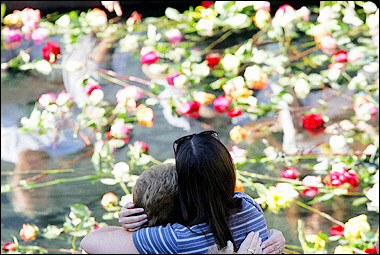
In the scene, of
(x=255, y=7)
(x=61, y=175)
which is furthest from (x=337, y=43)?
(x=61, y=175)

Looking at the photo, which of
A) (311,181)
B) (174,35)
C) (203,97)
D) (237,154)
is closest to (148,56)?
(174,35)

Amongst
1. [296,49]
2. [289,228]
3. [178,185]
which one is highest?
[178,185]

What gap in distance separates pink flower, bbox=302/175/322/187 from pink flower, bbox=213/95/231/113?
533 mm

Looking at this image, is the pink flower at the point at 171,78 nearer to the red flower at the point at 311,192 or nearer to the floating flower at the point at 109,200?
the floating flower at the point at 109,200

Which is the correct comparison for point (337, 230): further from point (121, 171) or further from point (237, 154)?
point (121, 171)

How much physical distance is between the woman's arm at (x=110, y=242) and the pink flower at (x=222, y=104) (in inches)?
50.8

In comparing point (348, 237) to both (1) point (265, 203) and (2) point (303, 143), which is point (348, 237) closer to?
(1) point (265, 203)

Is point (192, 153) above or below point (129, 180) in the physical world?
above

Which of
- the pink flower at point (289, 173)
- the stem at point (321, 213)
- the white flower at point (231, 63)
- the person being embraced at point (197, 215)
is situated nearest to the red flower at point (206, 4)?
the white flower at point (231, 63)

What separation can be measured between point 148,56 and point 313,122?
2.99 feet

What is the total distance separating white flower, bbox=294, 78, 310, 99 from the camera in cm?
263

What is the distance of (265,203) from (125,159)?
2.13 feet

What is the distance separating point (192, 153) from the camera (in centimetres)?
121

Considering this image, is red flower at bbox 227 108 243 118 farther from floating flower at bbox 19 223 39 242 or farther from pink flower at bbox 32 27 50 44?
pink flower at bbox 32 27 50 44
